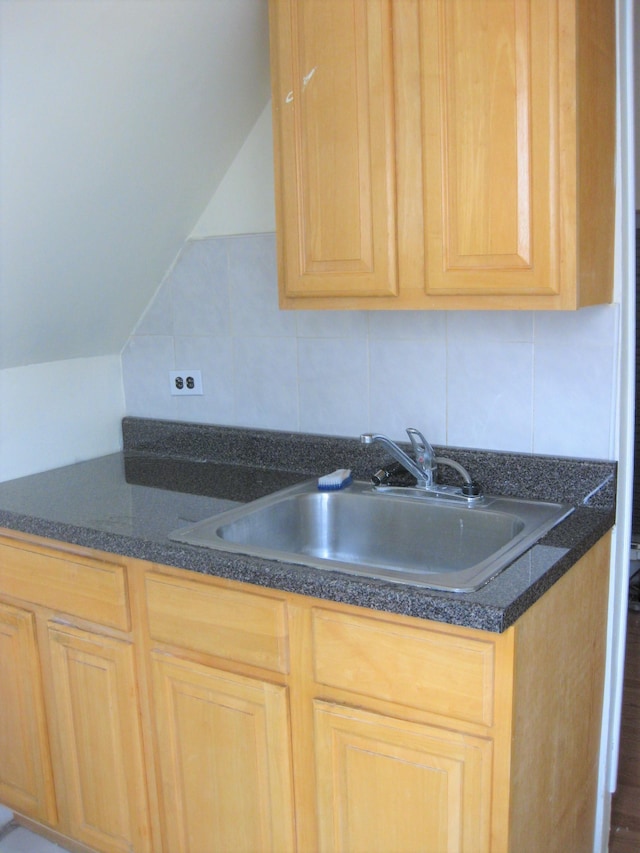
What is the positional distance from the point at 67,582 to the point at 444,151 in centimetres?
124

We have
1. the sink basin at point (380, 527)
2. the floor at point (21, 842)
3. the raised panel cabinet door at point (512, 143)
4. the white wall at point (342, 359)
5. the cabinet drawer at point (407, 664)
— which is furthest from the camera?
the floor at point (21, 842)

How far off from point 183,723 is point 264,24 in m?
1.63

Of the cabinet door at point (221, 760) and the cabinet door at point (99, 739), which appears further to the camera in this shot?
the cabinet door at point (99, 739)

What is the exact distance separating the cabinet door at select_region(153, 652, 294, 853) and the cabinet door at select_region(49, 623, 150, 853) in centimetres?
8

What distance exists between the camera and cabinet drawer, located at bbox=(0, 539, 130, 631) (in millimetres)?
1846

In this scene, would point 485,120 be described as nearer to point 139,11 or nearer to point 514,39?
point 514,39

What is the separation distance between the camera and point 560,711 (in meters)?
1.67

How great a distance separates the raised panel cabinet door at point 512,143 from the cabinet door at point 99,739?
3.61ft

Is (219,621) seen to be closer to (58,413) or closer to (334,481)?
(334,481)

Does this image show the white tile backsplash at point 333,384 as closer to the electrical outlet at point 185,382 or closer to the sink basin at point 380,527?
the sink basin at point 380,527

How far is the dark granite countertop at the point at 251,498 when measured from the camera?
1.45 meters

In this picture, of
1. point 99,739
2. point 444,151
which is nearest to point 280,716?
point 99,739

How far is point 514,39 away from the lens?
5.20 feet

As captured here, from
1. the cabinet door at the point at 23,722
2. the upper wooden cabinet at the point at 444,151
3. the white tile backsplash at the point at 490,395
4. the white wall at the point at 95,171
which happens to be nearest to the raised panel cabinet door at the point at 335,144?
the upper wooden cabinet at the point at 444,151
